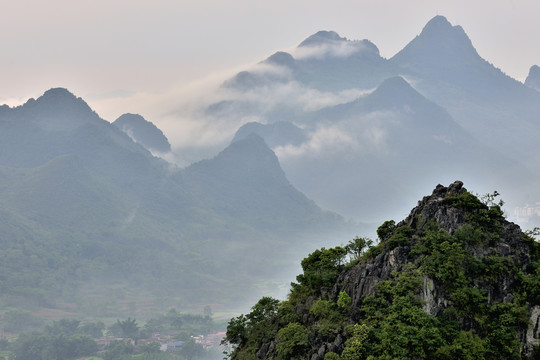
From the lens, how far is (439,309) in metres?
46.1

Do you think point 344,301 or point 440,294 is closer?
point 440,294

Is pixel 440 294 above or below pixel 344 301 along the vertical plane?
above

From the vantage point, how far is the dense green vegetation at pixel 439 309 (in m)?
43.8

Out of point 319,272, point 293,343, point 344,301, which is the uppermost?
point 319,272

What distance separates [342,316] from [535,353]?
46.3ft

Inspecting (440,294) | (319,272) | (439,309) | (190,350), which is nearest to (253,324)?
(319,272)

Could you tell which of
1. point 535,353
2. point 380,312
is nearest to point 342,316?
point 380,312

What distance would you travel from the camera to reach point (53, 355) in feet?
516

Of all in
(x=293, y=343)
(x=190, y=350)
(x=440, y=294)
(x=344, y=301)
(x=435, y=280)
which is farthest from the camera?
(x=190, y=350)

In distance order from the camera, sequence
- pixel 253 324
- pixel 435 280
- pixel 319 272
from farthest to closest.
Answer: pixel 253 324 → pixel 319 272 → pixel 435 280

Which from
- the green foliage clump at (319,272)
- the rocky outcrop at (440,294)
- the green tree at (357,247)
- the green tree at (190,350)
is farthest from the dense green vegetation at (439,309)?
the green tree at (190,350)

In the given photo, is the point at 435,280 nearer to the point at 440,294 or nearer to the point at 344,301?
the point at 440,294

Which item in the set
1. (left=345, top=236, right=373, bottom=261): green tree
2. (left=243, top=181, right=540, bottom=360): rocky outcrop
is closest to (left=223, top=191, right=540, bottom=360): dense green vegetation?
(left=243, top=181, right=540, bottom=360): rocky outcrop

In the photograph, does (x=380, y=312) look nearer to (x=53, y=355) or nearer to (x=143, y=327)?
(x=53, y=355)
